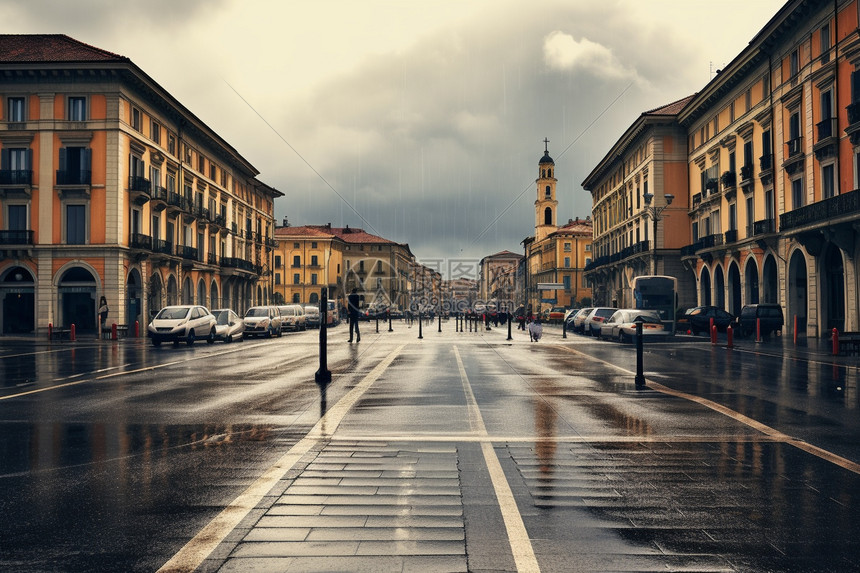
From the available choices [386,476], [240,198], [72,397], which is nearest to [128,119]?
Result: [240,198]

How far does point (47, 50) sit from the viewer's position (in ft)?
133

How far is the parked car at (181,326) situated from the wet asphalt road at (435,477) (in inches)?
616

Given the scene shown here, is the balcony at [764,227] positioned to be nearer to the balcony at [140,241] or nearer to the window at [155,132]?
the balcony at [140,241]

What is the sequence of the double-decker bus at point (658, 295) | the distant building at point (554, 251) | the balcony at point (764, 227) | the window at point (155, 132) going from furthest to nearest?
the distant building at point (554, 251)
the window at point (155, 132)
the double-decker bus at point (658, 295)
the balcony at point (764, 227)

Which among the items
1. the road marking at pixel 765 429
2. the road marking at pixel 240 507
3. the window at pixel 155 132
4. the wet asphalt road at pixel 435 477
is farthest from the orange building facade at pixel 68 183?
the road marking at pixel 240 507

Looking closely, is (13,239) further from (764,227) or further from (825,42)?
(825,42)

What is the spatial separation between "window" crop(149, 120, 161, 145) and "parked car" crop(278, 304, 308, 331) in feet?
44.3

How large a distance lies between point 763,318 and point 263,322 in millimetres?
24972

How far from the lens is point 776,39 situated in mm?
36781

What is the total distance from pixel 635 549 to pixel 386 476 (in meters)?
2.33

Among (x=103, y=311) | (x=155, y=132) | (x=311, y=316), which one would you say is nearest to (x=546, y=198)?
(x=311, y=316)

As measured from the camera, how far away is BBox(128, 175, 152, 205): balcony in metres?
41.1

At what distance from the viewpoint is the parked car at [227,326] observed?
31.7m

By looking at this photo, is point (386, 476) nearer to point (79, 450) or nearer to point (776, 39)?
point (79, 450)
